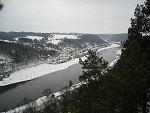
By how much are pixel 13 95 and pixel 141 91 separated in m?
53.4

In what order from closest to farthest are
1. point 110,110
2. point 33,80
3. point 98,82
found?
1. point 110,110
2. point 98,82
3. point 33,80

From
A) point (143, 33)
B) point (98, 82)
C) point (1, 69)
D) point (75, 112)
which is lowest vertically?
point (1, 69)

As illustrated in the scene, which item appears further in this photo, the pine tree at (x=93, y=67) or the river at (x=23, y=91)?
the river at (x=23, y=91)

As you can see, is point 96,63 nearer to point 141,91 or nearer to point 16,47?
point 141,91

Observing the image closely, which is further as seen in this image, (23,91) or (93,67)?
(23,91)

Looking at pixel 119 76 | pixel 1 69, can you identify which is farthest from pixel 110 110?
pixel 1 69

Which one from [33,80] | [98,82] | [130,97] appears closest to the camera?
[130,97]

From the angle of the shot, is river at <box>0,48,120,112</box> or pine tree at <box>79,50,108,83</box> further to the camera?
river at <box>0,48,120,112</box>

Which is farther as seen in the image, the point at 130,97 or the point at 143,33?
the point at 143,33

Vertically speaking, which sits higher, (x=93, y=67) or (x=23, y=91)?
(x=93, y=67)

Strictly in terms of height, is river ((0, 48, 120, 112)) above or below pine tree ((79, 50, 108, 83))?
below

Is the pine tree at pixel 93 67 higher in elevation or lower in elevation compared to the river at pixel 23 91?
higher

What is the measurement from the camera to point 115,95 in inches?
450

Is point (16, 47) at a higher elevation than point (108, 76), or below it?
below
